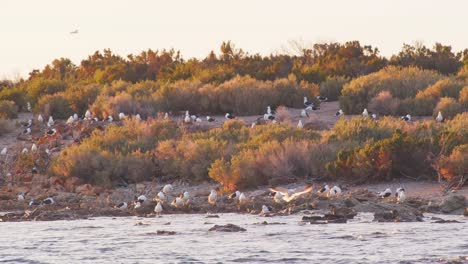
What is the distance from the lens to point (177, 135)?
3142 cm

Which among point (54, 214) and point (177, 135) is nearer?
point (54, 214)

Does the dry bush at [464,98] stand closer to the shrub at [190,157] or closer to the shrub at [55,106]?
the shrub at [190,157]

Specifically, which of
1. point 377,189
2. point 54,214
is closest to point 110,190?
point 54,214

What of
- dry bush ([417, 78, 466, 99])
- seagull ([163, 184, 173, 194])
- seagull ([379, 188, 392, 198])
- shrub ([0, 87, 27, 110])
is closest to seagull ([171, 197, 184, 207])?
seagull ([163, 184, 173, 194])

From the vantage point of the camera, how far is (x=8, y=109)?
3862 centimetres

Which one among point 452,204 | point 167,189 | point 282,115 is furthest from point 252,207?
point 282,115

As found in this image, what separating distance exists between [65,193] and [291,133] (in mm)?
5943

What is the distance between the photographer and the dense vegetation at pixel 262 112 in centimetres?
2539

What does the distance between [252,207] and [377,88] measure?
1393 centimetres

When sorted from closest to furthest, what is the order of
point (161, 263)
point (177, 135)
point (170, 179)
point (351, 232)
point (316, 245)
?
point (161, 263), point (316, 245), point (351, 232), point (170, 179), point (177, 135)

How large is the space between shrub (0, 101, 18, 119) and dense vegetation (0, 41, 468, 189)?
54 millimetres

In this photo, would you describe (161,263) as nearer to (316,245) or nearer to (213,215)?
(316,245)

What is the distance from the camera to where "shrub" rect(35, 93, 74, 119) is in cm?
3862

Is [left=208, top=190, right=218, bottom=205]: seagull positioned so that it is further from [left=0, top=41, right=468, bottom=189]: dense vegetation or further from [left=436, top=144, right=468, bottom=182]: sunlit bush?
[left=436, top=144, right=468, bottom=182]: sunlit bush
